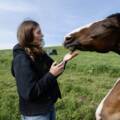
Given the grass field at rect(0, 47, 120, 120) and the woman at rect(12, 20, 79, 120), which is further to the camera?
the grass field at rect(0, 47, 120, 120)

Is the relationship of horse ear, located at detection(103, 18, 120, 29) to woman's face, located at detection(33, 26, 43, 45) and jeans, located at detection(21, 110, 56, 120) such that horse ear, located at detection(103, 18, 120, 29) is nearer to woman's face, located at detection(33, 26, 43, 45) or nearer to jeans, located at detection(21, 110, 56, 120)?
woman's face, located at detection(33, 26, 43, 45)

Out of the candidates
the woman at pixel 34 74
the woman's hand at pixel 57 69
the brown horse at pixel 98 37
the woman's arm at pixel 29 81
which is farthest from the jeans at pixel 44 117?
the brown horse at pixel 98 37

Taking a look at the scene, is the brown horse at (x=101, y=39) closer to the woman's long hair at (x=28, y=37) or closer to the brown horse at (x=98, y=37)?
the brown horse at (x=98, y=37)

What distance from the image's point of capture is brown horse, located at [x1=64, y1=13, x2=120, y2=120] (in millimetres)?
4389

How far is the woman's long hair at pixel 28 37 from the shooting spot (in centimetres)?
499

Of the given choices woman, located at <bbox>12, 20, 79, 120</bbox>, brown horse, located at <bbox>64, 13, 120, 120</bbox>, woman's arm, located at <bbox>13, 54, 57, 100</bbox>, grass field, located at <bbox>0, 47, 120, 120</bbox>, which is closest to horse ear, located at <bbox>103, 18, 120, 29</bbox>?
brown horse, located at <bbox>64, 13, 120, 120</bbox>

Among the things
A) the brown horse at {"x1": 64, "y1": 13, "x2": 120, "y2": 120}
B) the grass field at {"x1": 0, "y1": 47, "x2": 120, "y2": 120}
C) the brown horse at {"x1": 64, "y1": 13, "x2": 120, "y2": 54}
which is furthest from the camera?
the grass field at {"x1": 0, "y1": 47, "x2": 120, "y2": 120}

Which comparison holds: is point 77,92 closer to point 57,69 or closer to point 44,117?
point 44,117

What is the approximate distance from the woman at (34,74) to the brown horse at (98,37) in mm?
238

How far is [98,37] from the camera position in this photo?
458 centimetres

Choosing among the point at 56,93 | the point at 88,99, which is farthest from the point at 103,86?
the point at 56,93

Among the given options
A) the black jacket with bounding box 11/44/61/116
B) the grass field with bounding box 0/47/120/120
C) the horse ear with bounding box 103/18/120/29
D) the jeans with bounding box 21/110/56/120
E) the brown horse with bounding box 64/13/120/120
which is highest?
the horse ear with bounding box 103/18/120/29

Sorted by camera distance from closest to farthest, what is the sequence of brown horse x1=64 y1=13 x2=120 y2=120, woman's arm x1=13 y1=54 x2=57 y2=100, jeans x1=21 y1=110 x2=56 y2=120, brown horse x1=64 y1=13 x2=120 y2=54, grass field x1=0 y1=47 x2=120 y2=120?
1. brown horse x1=64 y1=13 x2=120 y2=120
2. brown horse x1=64 y1=13 x2=120 y2=54
3. woman's arm x1=13 y1=54 x2=57 y2=100
4. jeans x1=21 y1=110 x2=56 y2=120
5. grass field x1=0 y1=47 x2=120 y2=120

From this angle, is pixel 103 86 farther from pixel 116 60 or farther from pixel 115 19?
pixel 115 19
